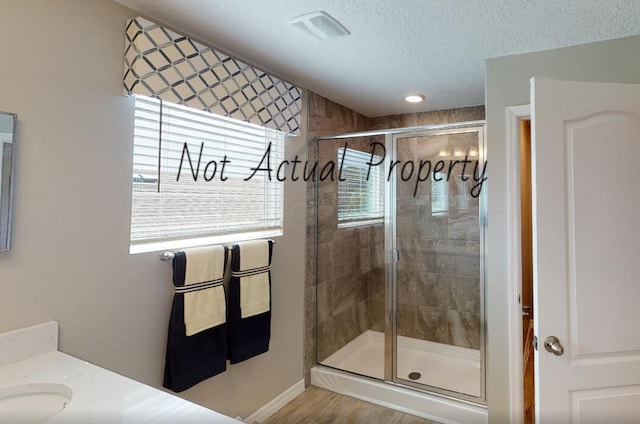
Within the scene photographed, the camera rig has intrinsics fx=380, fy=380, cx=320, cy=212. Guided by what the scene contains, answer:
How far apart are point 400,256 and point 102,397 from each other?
2.53 m

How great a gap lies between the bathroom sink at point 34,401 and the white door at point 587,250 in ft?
5.67

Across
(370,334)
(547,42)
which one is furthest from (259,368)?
(547,42)

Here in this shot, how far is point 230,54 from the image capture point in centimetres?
225

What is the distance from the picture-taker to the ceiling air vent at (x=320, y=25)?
1.76m

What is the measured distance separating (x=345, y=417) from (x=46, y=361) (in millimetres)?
1878

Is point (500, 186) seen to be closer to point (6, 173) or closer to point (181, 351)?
point (181, 351)

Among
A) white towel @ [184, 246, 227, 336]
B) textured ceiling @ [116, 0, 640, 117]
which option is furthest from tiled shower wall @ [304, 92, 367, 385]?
white towel @ [184, 246, 227, 336]

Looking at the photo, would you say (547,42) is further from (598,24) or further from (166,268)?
(166,268)

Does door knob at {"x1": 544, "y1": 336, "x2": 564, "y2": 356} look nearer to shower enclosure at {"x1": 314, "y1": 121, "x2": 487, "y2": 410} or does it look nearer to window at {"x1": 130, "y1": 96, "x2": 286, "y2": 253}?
shower enclosure at {"x1": 314, "y1": 121, "x2": 487, "y2": 410}

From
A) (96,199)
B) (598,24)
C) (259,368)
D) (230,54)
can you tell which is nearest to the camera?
(96,199)

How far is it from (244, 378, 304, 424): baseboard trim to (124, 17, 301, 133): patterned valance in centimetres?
187

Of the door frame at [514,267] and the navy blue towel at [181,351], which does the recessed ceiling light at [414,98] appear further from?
the navy blue towel at [181,351]

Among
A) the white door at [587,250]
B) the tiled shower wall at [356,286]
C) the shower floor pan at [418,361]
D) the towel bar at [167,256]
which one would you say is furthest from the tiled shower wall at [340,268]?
the white door at [587,250]

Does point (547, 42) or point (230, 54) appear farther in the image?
point (230, 54)
